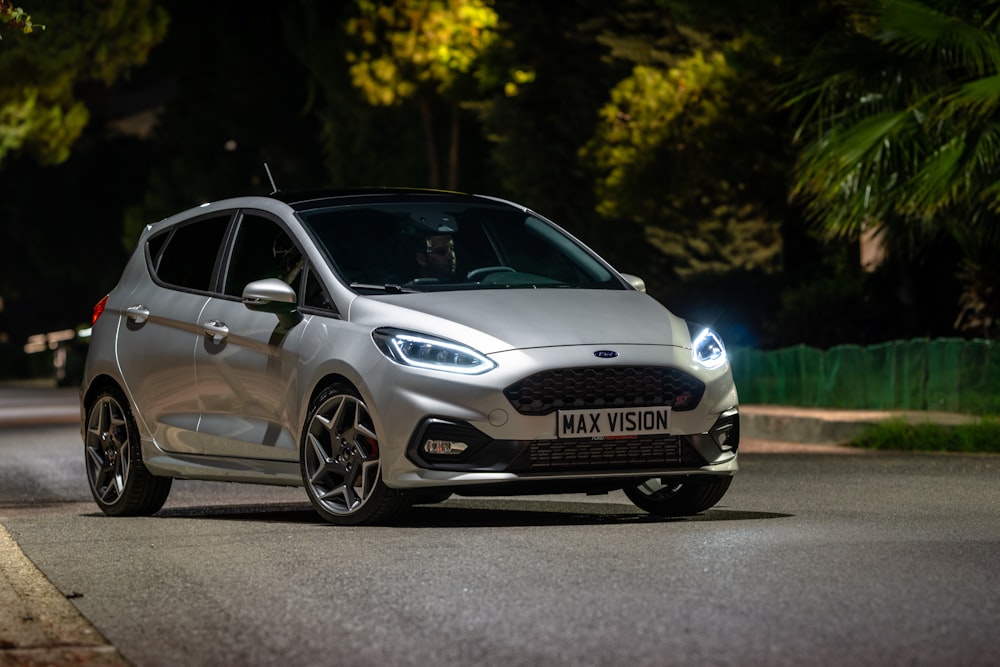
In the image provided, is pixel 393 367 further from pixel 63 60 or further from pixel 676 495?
pixel 63 60

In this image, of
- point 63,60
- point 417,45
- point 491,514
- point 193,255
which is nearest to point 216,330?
point 193,255

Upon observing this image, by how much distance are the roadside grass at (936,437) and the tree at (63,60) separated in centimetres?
2659

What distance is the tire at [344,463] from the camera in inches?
360

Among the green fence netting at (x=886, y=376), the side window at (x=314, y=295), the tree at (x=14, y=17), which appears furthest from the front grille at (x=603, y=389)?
the green fence netting at (x=886, y=376)

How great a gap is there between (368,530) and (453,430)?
2.20 ft

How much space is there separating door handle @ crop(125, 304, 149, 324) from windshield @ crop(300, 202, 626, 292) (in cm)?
133

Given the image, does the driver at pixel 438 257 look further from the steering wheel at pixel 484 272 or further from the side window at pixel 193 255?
the side window at pixel 193 255

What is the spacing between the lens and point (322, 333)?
31.0ft

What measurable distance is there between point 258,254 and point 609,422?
8.37 ft

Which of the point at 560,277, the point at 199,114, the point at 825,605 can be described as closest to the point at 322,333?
the point at 560,277

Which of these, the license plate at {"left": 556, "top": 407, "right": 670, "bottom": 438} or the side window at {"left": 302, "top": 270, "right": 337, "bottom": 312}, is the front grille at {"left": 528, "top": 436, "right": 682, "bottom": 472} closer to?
the license plate at {"left": 556, "top": 407, "right": 670, "bottom": 438}

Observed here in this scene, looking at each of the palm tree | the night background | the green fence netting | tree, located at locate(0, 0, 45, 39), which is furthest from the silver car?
the green fence netting

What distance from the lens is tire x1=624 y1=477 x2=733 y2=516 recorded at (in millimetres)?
9719

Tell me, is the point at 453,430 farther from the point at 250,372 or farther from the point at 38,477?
the point at 38,477
